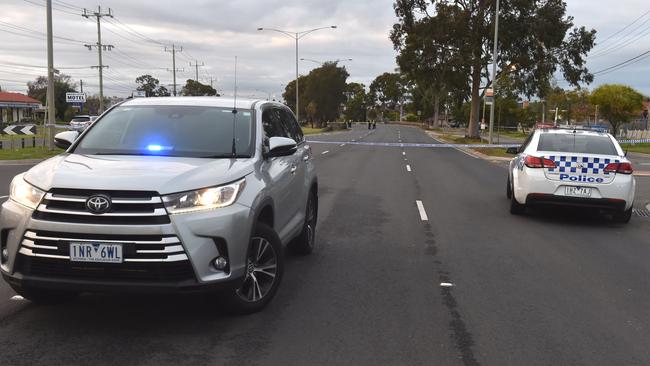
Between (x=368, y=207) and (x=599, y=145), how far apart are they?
4058 millimetres

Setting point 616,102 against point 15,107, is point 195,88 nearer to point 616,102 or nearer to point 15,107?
point 15,107

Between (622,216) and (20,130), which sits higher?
(20,130)

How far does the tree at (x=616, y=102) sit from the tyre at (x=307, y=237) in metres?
64.0

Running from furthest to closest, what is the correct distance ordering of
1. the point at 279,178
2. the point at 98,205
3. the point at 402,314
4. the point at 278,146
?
the point at 279,178
the point at 278,146
the point at 402,314
the point at 98,205

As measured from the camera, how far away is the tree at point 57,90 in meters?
93.7

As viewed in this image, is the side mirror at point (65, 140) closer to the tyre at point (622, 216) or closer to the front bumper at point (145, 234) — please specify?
the front bumper at point (145, 234)

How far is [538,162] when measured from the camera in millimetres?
9711

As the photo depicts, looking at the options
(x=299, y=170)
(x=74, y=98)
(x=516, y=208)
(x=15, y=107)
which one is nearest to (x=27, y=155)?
(x=74, y=98)

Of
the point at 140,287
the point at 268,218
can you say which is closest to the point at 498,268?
the point at 268,218

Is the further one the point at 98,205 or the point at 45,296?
the point at 45,296

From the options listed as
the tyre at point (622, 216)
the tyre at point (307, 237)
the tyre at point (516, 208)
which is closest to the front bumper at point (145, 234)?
the tyre at point (307, 237)

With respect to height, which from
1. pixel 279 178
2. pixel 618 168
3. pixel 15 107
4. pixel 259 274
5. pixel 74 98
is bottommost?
pixel 259 274

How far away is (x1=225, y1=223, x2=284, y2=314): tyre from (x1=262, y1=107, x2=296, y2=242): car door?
1.35ft

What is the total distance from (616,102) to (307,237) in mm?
65650
